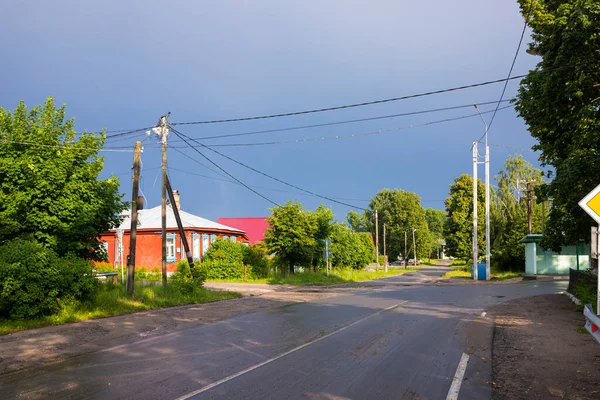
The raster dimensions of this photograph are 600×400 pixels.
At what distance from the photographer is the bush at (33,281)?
40.5ft

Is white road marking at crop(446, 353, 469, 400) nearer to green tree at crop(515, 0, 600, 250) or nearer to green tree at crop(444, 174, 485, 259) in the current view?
green tree at crop(515, 0, 600, 250)

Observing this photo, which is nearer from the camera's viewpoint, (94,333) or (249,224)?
(94,333)

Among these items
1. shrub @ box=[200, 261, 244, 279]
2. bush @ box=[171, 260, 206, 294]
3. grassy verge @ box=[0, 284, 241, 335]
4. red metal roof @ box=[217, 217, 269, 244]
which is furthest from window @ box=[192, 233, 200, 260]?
red metal roof @ box=[217, 217, 269, 244]

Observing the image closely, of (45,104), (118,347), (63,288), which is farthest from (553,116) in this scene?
(45,104)

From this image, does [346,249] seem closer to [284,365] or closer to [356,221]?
[284,365]

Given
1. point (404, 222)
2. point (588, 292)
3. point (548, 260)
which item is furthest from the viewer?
point (404, 222)

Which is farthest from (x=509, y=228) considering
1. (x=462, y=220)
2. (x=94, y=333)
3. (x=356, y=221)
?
(x=356, y=221)

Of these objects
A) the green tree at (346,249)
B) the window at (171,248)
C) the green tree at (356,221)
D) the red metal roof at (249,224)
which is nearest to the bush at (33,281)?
the window at (171,248)

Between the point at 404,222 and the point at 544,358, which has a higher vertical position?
the point at 404,222

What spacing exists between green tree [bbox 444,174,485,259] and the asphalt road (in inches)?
1786

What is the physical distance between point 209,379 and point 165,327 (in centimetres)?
620

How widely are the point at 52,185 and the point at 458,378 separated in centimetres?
1499

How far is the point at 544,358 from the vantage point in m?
8.62

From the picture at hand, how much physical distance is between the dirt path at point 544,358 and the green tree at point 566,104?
3.52 m
